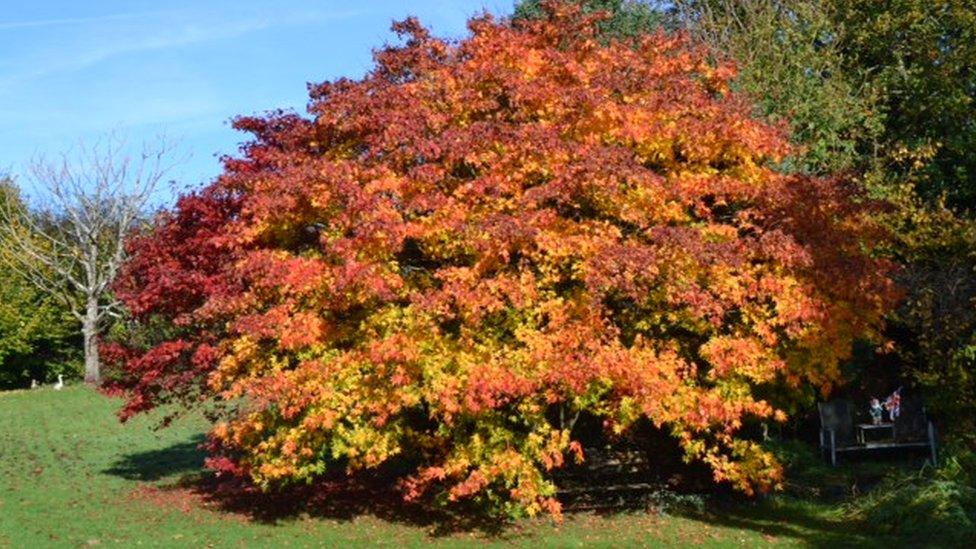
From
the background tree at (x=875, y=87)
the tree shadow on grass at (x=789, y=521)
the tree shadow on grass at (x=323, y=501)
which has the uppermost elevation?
the background tree at (x=875, y=87)

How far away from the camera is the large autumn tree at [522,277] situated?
11984mm

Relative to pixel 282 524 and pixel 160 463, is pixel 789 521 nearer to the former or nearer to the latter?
pixel 282 524

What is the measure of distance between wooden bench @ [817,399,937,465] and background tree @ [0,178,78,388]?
117 ft

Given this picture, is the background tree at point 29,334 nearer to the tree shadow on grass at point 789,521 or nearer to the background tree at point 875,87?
the background tree at point 875,87

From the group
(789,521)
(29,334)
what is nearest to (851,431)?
(789,521)

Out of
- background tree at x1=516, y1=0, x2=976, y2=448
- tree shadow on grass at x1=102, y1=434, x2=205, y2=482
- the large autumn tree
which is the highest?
background tree at x1=516, y1=0, x2=976, y2=448

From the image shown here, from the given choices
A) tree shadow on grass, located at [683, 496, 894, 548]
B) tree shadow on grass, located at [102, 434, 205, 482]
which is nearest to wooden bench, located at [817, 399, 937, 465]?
tree shadow on grass, located at [683, 496, 894, 548]

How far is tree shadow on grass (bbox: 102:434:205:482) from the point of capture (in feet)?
66.5

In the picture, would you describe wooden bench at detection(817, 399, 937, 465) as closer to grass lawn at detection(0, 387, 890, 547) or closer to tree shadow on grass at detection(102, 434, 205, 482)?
grass lawn at detection(0, 387, 890, 547)

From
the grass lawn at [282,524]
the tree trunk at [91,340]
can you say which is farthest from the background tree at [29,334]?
the grass lawn at [282,524]

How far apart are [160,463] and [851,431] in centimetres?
1494

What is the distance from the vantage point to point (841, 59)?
87.0 feet

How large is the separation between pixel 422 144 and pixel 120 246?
1238 inches

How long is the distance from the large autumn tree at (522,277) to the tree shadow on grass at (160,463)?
7435 millimetres
